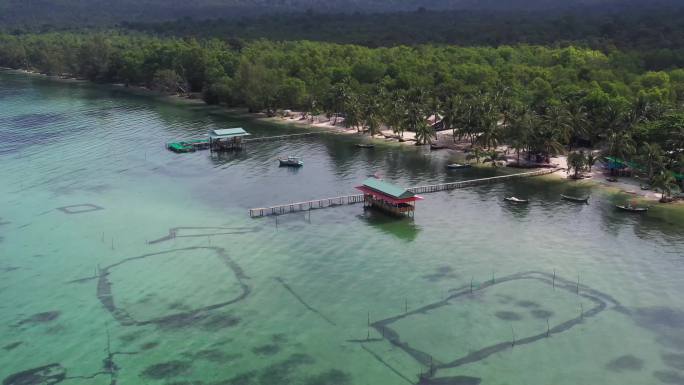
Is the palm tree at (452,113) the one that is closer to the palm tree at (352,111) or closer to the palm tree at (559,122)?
the palm tree at (559,122)

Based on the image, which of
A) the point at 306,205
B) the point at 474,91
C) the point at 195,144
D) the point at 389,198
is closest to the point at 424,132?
the point at 474,91

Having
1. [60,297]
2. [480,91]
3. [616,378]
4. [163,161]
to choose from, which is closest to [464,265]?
[616,378]

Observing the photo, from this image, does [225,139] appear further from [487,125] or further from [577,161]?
[577,161]

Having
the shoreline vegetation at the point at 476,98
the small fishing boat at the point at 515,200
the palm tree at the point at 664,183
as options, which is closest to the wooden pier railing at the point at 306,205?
the small fishing boat at the point at 515,200

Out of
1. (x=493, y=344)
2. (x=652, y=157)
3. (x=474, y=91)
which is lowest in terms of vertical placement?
(x=493, y=344)

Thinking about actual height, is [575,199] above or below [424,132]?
below

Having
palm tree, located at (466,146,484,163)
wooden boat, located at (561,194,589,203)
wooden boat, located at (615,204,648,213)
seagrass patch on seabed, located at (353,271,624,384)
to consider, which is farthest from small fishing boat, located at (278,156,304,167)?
seagrass patch on seabed, located at (353,271,624,384)
